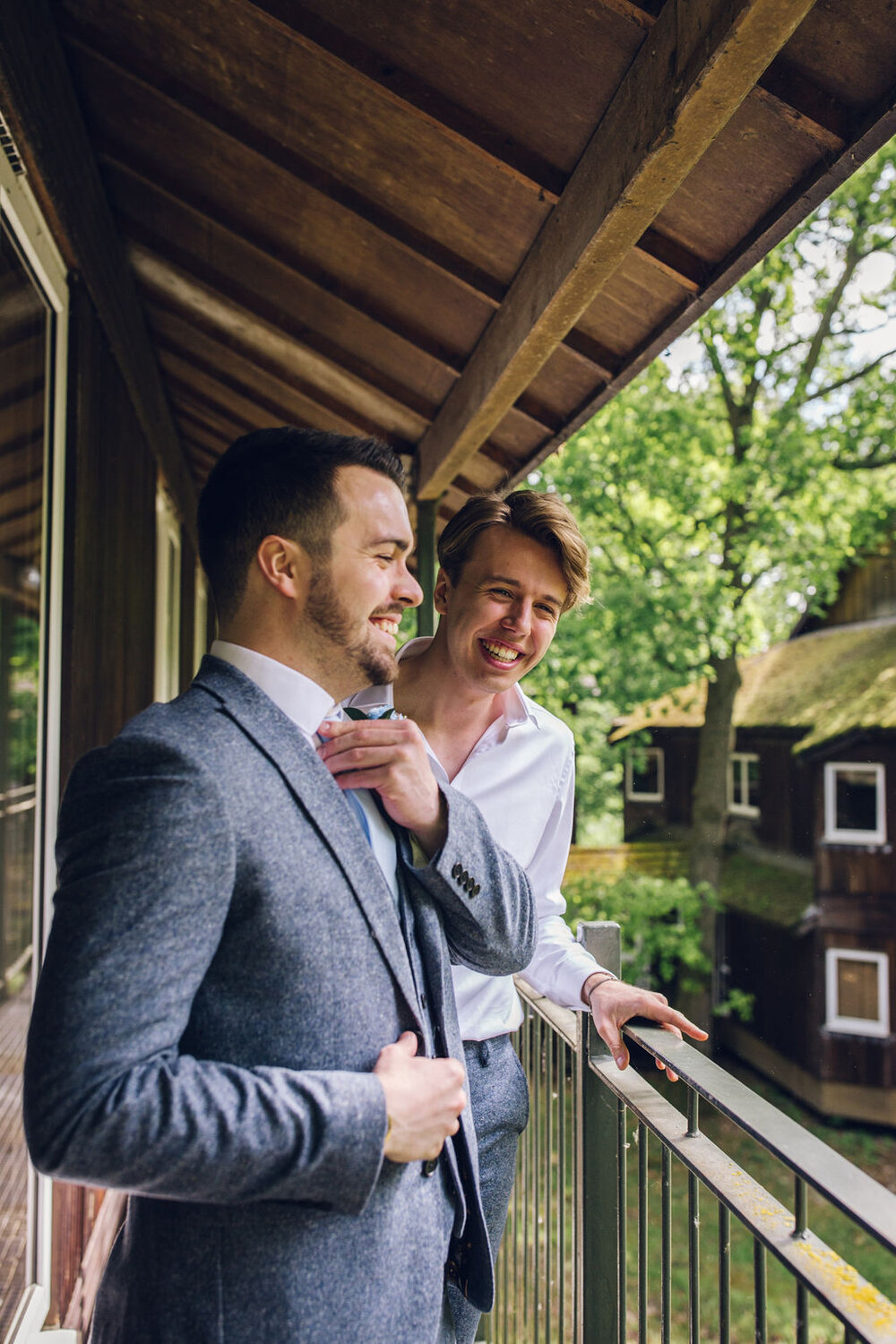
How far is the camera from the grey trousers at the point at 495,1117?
1.66 metres

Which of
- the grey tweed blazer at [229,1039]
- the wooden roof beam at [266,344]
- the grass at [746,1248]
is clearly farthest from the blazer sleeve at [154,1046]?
the grass at [746,1248]

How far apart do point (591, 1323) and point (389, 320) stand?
2.45m

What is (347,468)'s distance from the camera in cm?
123

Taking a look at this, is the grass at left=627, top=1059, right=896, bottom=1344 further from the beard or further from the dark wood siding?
the beard

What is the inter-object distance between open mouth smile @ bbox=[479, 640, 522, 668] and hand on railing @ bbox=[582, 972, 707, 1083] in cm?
61

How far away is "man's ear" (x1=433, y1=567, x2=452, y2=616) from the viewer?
6.61ft

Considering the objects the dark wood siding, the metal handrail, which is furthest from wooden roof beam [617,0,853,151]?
the dark wood siding

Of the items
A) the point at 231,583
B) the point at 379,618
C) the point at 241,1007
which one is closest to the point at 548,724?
the point at 379,618

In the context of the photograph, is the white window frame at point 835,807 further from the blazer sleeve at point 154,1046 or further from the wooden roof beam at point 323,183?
the blazer sleeve at point 154,1046

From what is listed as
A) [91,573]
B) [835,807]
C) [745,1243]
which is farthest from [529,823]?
[835,807]

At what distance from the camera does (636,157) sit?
1344 millimetres

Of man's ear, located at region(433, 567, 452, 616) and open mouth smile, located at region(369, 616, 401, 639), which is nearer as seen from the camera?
open mouth smile, located at region(369, 616, 401, 639)

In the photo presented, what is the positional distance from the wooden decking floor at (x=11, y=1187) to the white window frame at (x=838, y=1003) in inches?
695

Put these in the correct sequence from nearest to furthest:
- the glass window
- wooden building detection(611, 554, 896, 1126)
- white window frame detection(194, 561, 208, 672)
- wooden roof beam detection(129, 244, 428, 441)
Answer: the glass window → wooden roof beam detection(129, 244, 428, 441) → white window frame detection(194, 561, 208, 672) → wooden building detection(611, 554, 896, 1126)
